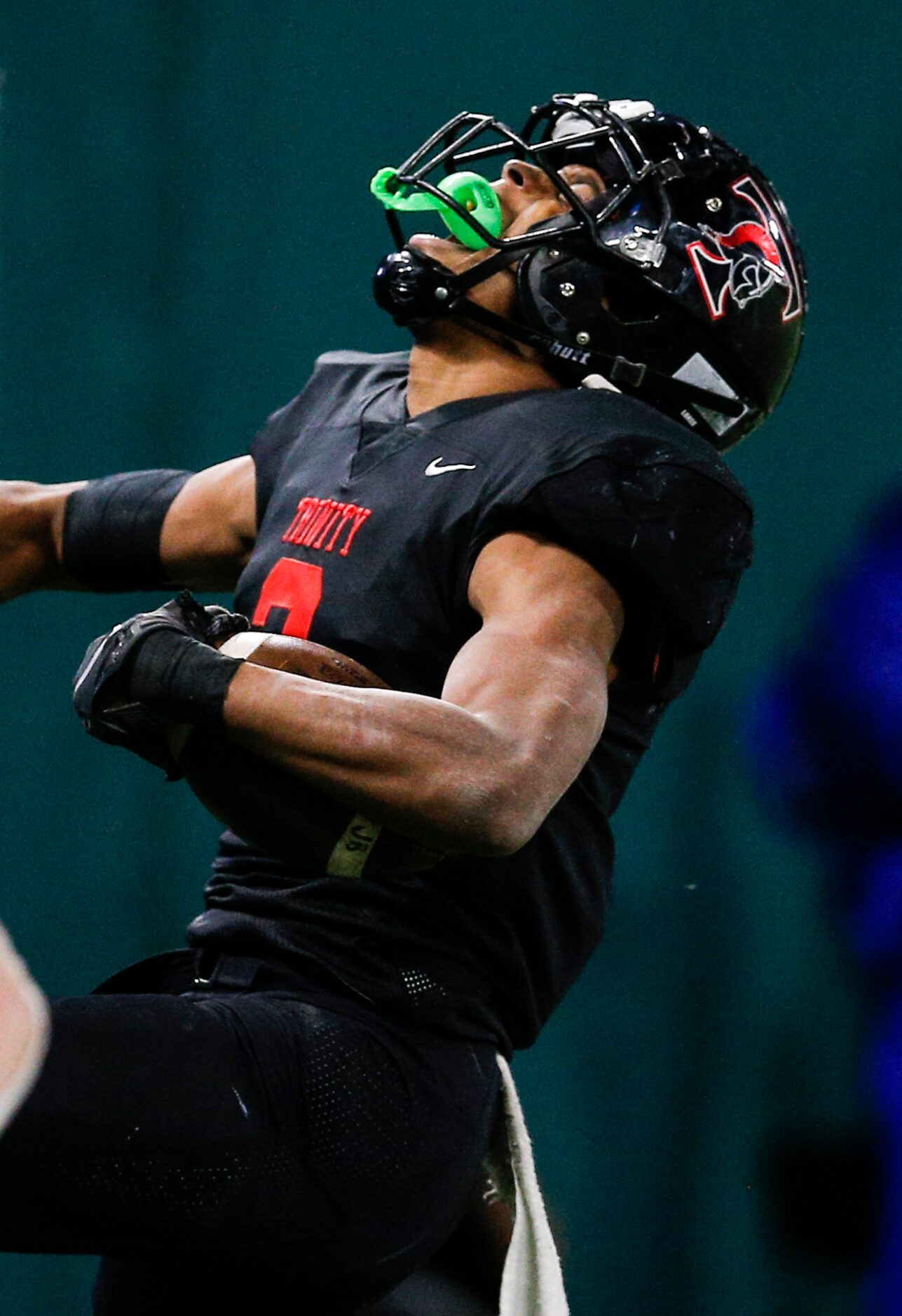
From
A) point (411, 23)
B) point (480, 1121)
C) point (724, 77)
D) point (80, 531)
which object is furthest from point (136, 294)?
point (480, 1121)

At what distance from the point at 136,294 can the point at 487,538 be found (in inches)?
44.3

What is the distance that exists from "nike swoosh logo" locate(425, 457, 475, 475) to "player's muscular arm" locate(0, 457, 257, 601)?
0.30 metres

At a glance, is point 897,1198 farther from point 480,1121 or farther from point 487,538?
point 487,538

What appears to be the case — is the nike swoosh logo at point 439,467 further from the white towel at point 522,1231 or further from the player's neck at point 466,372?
the white towel at point 522,1231

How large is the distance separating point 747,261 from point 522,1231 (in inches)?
35.4

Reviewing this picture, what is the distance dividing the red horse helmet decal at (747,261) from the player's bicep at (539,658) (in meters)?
0.39

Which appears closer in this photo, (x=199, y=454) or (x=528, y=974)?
(x=528, y=974)

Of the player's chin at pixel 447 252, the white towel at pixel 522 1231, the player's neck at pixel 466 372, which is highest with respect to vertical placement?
the player's chin at pixel 447 252

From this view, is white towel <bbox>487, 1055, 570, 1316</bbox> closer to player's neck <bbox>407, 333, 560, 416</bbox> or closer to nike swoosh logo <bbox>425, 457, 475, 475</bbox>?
nike swoosh logo <bbox>425, 457, 475, 475</bbox>

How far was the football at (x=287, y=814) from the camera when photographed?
140cm

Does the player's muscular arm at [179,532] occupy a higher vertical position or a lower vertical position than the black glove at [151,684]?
lower

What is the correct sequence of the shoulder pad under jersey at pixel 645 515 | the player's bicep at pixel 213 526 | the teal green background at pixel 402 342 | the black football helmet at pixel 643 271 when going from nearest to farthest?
1. the shoulder pad under jersey at pixel 645 515
2. the black football helmet at pixel 643 271
3. the player's bicep at pixel 213 526
4. the teal green background at pixel 402 342

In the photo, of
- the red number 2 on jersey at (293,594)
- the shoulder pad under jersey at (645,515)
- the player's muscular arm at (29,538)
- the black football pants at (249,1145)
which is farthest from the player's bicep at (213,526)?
the black football pants at (249,1145)

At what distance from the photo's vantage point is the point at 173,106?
96.7 inches
